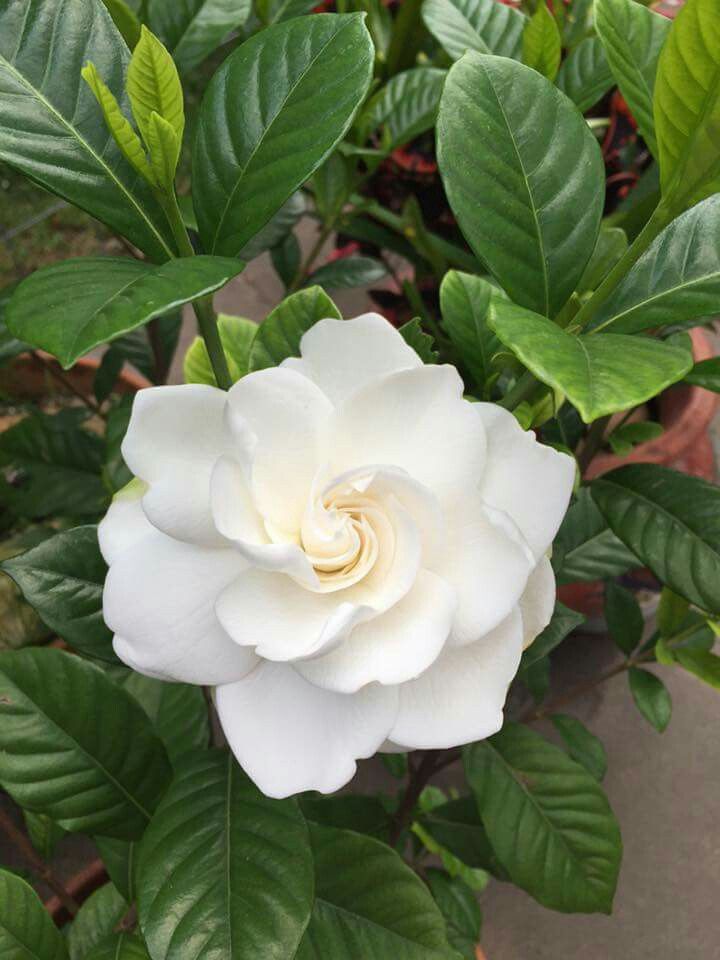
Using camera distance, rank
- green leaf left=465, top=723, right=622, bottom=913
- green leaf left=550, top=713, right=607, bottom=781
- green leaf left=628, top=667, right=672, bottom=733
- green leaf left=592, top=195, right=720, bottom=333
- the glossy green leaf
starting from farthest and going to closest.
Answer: green leaf left=550, top=713, right=607, bottom=781 < green leaf left=628, top=667, right=672, bottom=733 < green leaf left=465, top=723, right=622, bottom=913 < green leaf left=592, top=195, right=720, bottom=333 < the glossy green leaf

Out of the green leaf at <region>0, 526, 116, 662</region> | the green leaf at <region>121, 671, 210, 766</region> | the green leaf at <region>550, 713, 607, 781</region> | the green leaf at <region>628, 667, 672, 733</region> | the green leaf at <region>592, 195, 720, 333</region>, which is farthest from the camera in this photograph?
the green leaf at <region>550, 713, 607, 781</region>

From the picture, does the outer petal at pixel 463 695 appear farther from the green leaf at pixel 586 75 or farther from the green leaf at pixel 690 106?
the green leaf at pixel 586 75

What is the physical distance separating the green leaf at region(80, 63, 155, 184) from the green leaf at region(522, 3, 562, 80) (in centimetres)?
28

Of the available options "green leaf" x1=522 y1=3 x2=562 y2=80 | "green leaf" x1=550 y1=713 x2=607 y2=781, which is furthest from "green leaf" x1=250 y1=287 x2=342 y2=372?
"green leaf" x1=550 y1=713 x2=607 y2=781

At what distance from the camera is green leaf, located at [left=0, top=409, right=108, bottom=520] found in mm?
1149

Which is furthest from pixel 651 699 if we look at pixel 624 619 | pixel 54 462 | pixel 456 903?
pixel 54 462

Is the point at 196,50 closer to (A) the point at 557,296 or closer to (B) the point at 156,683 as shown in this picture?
(A) the point at 557,296

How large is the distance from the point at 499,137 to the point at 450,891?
864 millimetres

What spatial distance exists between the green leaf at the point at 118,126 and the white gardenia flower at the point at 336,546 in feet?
0.37

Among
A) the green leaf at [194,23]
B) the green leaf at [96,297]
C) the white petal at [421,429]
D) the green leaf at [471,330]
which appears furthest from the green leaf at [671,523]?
the green leaf at [194,23]

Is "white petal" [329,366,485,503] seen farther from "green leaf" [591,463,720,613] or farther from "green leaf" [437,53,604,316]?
"green leaf" [591,463,720,613]

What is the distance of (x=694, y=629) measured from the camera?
0.83 meters

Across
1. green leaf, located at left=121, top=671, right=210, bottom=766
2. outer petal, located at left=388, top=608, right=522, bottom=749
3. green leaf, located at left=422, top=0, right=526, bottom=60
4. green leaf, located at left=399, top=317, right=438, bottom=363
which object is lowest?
green leaf, located at left=121, top=671, right=210, bottom=766

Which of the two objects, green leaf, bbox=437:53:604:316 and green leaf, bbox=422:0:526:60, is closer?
A: green leaf, bbox=437:53:604:316
